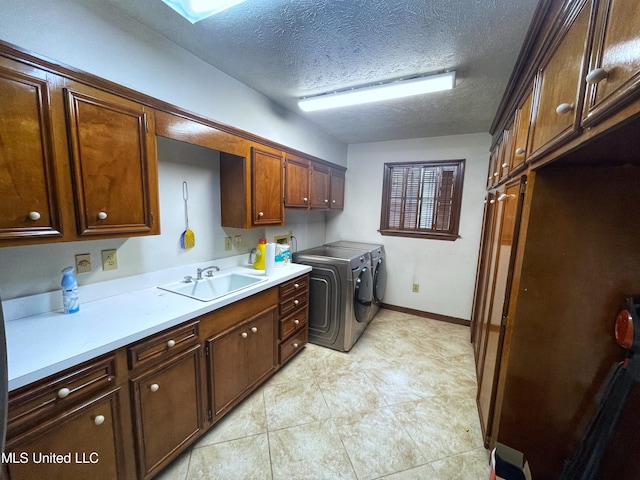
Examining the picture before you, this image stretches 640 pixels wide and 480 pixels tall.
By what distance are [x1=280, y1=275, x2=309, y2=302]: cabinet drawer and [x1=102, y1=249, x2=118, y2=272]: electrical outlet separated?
42.7 inches

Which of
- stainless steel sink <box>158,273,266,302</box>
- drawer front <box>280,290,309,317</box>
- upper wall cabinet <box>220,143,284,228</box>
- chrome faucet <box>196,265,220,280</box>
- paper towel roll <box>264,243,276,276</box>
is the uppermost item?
upper wall cabinet <box>220,143,284,228</box>

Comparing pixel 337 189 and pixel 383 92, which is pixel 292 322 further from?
pixel 383 92

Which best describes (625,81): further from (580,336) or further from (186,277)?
(186,277)

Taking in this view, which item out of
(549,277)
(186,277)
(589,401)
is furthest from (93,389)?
(589,401)

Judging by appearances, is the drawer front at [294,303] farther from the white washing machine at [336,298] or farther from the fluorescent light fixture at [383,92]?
the fluorescent light fixture at [383,92]

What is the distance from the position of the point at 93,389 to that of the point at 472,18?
2342 millimetres

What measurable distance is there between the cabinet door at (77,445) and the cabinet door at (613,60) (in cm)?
187

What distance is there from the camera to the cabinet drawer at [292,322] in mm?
2152

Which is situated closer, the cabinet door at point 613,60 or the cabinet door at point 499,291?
the cabinet door at point 613,60

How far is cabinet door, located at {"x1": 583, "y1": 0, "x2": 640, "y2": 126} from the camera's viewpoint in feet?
1.73

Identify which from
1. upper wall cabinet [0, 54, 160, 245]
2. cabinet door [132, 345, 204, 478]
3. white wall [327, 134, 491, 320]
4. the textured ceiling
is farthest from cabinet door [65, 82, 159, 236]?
white wall [327, 134, 491, 320]

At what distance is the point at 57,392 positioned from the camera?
94 centimetres

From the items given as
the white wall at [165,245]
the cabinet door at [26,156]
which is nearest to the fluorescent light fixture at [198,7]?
the cabinet door at [26,156]

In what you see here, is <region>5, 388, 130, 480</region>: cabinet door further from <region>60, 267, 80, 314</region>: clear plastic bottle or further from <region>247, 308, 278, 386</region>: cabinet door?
<region>247, 308, 278, 386</region>: cabinet door
